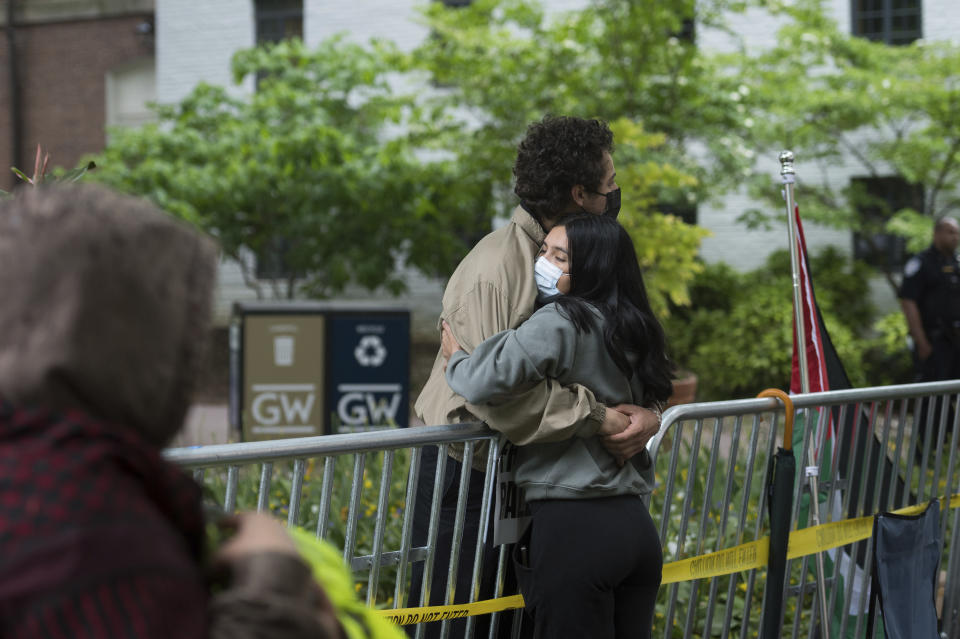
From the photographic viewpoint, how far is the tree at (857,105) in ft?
41.1

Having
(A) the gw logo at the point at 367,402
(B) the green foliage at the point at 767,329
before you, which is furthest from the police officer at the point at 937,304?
(A) the gw logo at the point at 367,402

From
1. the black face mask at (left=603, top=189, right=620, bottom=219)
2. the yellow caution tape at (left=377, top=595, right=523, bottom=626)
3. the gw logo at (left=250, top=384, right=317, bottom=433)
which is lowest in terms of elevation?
the gw logo at (left=250, top=384, right=317, bottom=433)

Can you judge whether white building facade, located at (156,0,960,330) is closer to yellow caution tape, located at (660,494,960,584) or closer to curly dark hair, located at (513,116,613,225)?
yellow caution tape, located at (660,494,960,584)

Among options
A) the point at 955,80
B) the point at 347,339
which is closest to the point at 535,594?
the point at 347,339

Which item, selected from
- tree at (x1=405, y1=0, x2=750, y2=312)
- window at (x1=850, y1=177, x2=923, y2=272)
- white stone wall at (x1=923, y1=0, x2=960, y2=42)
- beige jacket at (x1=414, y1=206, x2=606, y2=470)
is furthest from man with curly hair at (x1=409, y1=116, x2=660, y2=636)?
white stone wall at (x1=923, y1=0, x2=960, y2=42)

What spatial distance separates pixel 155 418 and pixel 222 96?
14680 millimetres

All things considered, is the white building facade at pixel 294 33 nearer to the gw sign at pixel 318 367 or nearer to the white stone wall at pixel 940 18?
the white stone wall at pixel 940 18

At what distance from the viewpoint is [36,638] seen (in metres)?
0.85

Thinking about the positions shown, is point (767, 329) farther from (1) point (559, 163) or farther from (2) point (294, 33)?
(1) point (559, 163)

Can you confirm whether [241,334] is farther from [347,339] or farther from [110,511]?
[110,511]

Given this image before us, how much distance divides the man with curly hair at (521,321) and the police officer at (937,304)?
22.0 ft

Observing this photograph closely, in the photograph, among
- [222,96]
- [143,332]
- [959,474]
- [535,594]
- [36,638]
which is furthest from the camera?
[222,96]

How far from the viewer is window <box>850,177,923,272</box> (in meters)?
14.3

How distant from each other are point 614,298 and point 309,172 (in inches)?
451
